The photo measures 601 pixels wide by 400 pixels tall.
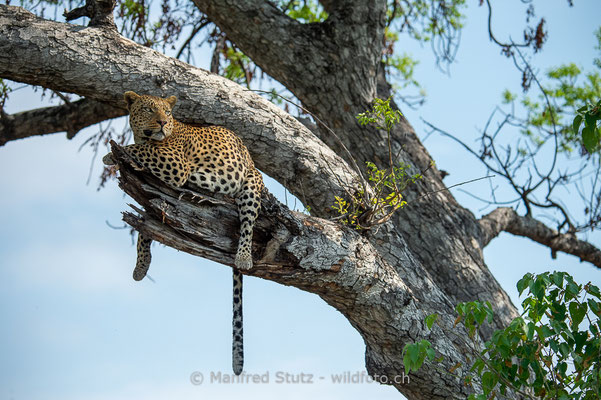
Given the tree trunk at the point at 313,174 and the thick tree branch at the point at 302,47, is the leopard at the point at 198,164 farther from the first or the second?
the thick tree branch at the point at 302,47

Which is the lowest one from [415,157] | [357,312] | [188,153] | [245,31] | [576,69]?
[357,312]

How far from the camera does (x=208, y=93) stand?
23.6 ft

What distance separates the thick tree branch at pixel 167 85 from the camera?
22.0 feet

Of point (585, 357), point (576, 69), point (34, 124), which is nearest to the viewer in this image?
point (585, 357)

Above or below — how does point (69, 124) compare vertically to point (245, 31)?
below

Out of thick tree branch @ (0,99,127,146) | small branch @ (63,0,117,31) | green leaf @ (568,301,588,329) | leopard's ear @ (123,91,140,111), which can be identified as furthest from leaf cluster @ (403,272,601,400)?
thick tree branch @ (0,99,127,146)

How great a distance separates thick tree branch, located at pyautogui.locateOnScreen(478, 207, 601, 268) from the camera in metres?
9.85

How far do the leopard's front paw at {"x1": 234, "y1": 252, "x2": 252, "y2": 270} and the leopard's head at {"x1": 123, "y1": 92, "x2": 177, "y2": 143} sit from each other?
1.14m

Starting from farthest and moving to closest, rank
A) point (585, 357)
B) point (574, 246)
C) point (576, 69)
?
point (576, 69)
point (574, 246)
point (585, 357)

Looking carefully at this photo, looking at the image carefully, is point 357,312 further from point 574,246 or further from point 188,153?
point 574,246

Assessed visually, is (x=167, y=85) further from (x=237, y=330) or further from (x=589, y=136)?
(x=589, y=136)

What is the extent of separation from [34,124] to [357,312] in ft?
16.5

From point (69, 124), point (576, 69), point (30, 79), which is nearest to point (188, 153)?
point (30, 79)

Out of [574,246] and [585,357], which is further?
[574,246]
